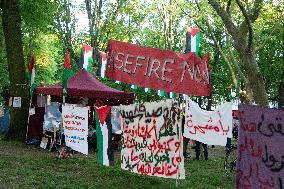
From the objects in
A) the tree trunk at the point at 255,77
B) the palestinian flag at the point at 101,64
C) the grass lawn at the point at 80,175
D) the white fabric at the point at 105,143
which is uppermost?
the palestinian flag at the point at 101,64

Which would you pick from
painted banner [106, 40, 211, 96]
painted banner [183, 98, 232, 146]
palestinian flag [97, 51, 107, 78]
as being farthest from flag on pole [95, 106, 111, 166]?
palestinian flag [97, 51, 107, 78]

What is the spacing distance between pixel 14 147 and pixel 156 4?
17419 mm

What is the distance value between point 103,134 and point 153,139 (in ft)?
5.07

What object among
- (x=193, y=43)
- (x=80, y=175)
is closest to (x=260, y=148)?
(x=80, y=175)

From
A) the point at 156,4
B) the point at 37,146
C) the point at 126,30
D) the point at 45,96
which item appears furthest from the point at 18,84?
the point at 126,30

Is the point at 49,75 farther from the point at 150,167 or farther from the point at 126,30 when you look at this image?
the point at 150,167

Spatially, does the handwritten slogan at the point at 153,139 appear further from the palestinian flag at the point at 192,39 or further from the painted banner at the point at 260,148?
the palestinian flag at the point at 192,39

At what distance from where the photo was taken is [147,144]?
886cm

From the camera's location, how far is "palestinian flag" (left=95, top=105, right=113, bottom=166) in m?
9.72

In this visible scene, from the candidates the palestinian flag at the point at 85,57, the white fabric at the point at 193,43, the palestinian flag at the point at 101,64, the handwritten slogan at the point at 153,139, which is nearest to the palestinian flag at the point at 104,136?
the handwritten slogan at the point at 153,139

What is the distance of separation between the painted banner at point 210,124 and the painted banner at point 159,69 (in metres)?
1.62

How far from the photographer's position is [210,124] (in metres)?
10.0

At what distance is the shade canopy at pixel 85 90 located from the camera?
15766 mm

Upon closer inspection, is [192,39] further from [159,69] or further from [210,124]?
[159,69]
